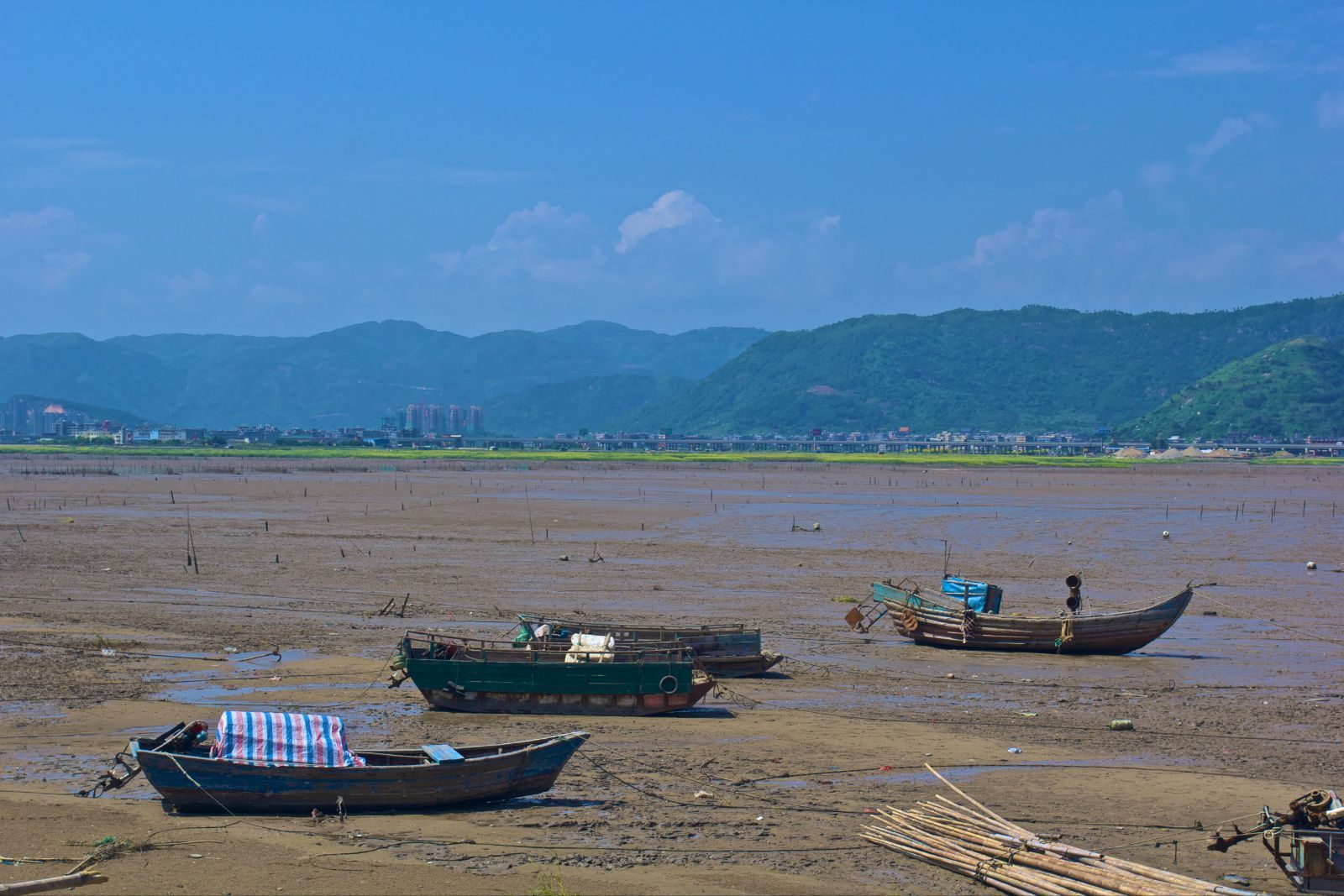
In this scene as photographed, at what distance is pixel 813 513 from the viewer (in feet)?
200

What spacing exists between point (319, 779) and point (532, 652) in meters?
5.97

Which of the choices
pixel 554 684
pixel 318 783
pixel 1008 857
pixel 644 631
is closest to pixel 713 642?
pixel 644 631

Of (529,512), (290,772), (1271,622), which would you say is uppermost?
(529,512)

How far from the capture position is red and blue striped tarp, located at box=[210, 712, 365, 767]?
45.2ft

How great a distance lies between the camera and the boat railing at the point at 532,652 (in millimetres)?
19500

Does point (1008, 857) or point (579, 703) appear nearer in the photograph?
point (1008, 857)

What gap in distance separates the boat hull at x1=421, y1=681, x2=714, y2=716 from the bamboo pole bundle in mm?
5594

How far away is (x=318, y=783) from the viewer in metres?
13.8

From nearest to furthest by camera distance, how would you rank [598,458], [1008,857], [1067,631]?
[1008,857] → [1067,631] → [598,458]

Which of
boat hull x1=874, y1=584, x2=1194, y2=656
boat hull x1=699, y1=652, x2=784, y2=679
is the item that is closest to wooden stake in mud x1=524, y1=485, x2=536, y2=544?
boat hull x1=874, y1=584, x2=1194, y2=656

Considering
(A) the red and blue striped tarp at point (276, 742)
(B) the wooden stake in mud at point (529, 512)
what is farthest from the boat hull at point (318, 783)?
(B) the wooden stake in mud at point (529, 512)

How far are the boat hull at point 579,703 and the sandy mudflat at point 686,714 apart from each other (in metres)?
0.29

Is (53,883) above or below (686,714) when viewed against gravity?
above

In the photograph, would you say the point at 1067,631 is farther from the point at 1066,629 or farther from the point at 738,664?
the point at 738,664
